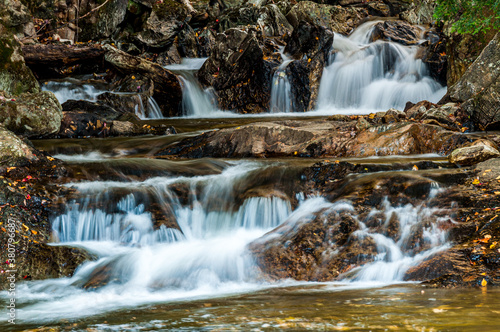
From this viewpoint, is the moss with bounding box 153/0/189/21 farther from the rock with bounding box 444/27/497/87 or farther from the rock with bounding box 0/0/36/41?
the rock with bounding box 444/27/497/87

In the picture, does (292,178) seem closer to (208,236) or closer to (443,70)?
(208,236)

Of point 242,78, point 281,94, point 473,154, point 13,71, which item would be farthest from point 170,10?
point 473,154

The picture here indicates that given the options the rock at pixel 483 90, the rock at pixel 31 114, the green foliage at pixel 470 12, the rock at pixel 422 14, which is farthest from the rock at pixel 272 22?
the rock at pixel 31 114

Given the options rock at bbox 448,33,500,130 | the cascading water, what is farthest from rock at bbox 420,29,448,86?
rock at bbox 448,33,500,130

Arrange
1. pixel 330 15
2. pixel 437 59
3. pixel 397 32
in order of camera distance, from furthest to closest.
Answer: pixel 330 15 < pixel 397 32 < pixel 437 59

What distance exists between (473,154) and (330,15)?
17.1 meters

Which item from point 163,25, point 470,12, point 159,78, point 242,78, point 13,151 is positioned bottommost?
point 13,151

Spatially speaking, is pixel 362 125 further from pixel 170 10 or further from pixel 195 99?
pixel 170 10

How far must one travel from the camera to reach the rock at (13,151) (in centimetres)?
656

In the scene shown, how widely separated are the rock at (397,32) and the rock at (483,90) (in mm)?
7230

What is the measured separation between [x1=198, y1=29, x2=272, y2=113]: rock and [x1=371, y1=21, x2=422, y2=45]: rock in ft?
18.5

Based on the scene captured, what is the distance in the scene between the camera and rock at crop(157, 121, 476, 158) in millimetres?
8672

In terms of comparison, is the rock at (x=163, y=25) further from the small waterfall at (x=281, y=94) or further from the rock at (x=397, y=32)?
the rock at (x=397, y=32)

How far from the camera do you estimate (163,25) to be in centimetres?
1981
